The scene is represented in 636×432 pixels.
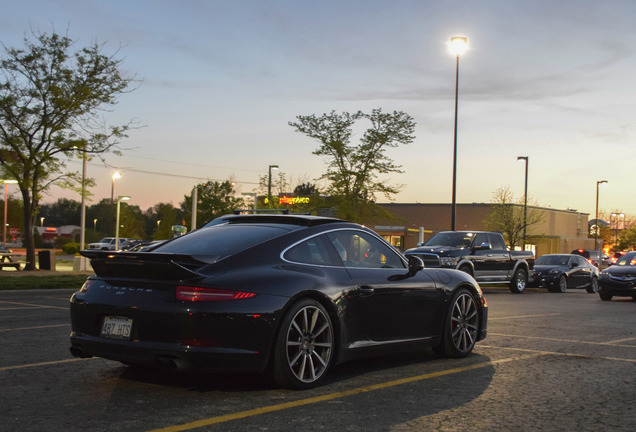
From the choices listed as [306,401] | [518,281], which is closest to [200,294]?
[306,401]

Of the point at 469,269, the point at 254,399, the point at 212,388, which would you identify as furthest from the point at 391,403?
the point at 469,269

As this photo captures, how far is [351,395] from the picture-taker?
5.83 meters

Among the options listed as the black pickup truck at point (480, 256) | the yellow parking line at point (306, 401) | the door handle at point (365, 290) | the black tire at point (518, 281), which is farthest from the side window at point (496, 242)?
the door handle at point (365, 290)

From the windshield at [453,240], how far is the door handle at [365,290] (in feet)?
53.6

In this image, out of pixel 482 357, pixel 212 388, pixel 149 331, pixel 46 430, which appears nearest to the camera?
pixel 46 430

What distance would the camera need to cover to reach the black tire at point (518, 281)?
82.3 ft

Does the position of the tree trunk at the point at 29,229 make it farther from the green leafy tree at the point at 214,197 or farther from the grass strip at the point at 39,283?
the green leafy tree at the point at 214,197

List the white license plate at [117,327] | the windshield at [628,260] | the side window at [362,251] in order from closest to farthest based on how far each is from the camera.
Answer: the white license plate at [117,327] < the side window at [362,251] < the windshield at [628,260]

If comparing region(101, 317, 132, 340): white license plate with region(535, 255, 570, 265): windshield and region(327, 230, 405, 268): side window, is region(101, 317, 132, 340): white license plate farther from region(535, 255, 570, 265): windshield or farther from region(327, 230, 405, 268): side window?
region(535, 255, 570, 265): windshield

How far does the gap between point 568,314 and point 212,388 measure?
34.7 ft

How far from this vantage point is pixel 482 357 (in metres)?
8.05

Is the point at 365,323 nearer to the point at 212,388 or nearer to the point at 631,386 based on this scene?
the point at 212,388

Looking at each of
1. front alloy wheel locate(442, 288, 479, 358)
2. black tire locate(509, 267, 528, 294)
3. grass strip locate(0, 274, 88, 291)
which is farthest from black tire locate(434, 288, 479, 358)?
black tire locate(509, 267, 528, 294)

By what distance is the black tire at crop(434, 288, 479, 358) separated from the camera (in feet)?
25.4
